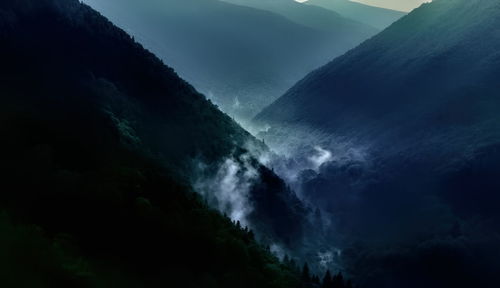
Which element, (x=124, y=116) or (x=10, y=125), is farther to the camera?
(x=124, y=116)

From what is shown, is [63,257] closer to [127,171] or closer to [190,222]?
[127,171]

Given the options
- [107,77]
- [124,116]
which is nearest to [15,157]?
[124,116]

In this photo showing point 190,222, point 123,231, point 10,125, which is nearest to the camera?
point 123,231

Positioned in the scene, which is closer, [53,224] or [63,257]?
[63,257]

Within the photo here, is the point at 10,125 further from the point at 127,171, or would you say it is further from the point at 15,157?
the point at 127,171

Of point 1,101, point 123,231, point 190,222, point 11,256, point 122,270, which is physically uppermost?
point 1,101

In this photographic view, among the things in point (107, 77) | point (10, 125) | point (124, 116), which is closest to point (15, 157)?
point (10, 125)

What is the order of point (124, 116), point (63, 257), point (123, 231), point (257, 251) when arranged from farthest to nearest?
point (124, 116) < point (257, 251) < point (123, 231) < point (63, 257)

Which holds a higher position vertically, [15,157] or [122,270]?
[15,157]

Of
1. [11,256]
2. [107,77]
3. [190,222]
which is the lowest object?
[11,256]
